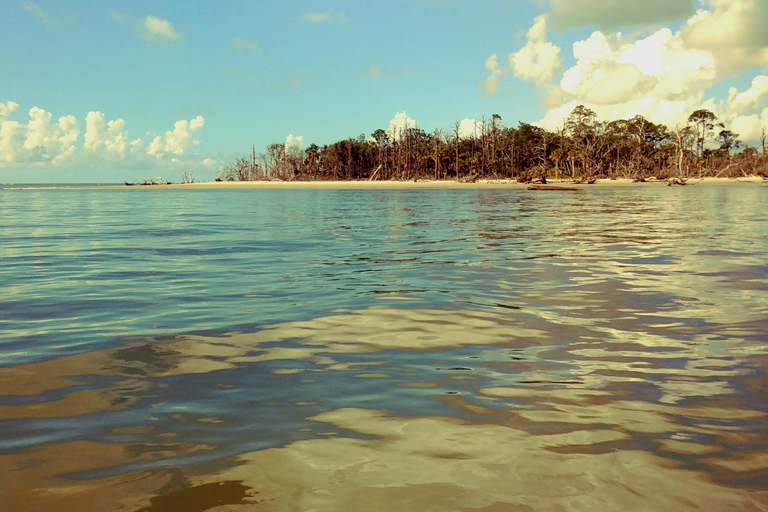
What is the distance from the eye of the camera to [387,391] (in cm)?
379

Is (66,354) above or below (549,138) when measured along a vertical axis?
below

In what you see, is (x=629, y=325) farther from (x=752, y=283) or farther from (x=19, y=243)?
(x=19, y=243)

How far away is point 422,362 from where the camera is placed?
14.6 ft

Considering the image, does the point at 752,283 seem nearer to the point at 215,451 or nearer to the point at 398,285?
the point at 398,285

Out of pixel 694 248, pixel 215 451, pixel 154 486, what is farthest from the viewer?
pixel 694 248

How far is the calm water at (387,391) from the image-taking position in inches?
102

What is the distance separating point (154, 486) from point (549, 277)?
694 centimetres

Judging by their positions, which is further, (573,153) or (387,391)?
(573,153)

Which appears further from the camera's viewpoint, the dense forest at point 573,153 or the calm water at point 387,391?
the dense forest at point 573,153

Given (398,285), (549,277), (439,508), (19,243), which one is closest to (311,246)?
(398,285)

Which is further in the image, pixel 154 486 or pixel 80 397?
pixel 80 397

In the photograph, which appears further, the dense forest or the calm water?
the dense forest

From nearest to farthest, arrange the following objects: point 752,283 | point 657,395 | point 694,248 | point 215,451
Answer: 1. point 215,451
2. point 657,395
3. point 752,283
4. point 694,248

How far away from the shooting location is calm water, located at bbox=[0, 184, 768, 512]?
258cm
